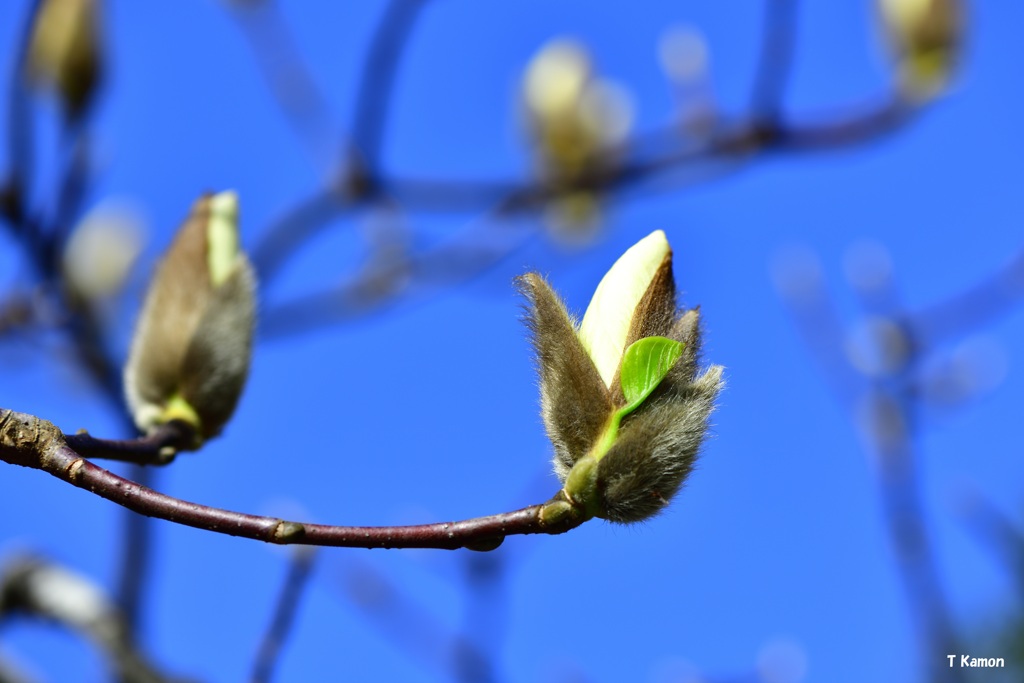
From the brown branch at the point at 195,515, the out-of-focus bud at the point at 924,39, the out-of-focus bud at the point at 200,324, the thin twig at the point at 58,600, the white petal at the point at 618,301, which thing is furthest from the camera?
the out-of-focus bud at the point at 924,39

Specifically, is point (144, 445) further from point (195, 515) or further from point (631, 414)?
point (631, 414)

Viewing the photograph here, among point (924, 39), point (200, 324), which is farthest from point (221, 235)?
point (924, 39)

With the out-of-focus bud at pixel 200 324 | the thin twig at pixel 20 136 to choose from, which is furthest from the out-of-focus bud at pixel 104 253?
→ the out-of-focus bud at pixel 200 324

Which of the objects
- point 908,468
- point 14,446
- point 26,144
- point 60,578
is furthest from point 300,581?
point 908,468

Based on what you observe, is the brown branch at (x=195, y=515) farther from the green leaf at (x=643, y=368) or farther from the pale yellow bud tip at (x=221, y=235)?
the pale yellow bud tip at (x=221, y=235)

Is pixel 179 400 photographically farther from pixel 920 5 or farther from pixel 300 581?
pixel 920 5

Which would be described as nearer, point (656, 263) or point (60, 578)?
point (656, 263)
